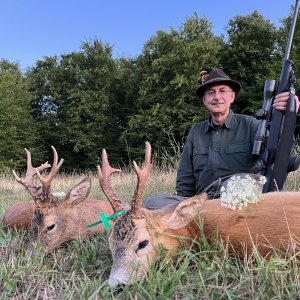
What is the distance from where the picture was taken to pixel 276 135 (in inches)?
154

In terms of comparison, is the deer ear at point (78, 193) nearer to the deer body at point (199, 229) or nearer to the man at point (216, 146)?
the man at point (216, 146)

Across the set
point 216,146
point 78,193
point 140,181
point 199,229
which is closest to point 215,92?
point 216,146

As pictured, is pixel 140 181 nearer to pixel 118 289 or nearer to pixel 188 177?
pixel 118 289

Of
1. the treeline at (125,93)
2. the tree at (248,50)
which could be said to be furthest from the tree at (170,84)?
the tree at (248,50)

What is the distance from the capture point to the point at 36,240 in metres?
3.79

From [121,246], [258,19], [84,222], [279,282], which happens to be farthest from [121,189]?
[258,19]

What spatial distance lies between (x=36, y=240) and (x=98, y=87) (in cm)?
2530

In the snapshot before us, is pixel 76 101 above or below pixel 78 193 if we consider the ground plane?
above

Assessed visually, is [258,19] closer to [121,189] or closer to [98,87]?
[98,87]

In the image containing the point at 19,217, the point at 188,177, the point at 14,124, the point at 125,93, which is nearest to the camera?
the point at 19,217

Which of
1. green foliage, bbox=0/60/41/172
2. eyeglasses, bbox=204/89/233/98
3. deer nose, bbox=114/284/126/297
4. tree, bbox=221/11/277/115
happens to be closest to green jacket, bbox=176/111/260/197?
eyeglasses, bbox=204/89/233/98

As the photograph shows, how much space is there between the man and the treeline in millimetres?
17268

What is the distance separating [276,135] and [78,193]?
2081 millimetres

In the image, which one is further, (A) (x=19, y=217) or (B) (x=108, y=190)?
(A) (x=19, y=217)
